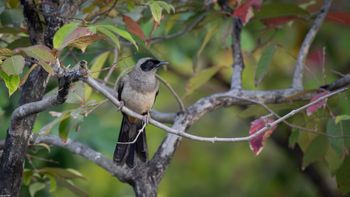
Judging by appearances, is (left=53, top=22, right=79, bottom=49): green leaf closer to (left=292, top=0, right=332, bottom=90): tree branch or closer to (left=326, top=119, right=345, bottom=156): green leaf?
(left=326, top=119, right=345, bottom=156): green leaf

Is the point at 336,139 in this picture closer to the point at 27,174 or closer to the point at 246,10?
the point at 246,10

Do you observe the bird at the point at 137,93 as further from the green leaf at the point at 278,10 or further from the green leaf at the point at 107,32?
the green leaf at the point at 107,32

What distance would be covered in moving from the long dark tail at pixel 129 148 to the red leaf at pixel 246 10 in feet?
2.90

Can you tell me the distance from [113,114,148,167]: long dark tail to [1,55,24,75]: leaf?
134 cm

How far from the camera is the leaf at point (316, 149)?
402cm

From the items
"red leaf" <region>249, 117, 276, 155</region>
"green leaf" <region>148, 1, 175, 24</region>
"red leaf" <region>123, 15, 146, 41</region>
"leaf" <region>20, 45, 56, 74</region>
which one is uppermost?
"leaf" <region>20, 45, 56, 74</region>

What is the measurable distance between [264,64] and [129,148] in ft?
3.03

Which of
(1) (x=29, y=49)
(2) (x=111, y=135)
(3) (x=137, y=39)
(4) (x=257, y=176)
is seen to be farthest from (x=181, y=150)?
(1) (x=29, y=49)

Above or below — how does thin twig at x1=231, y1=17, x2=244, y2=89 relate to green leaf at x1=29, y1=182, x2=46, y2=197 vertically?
above

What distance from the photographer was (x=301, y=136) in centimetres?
413

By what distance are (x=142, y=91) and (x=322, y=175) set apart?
3.00 meters

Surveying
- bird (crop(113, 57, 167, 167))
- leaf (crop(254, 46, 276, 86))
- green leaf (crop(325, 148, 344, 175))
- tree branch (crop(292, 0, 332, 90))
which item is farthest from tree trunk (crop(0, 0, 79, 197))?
green leaf (crop(325, 148, 344, 175))

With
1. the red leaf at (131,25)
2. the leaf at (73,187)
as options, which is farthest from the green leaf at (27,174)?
the red leaf at (131,25)

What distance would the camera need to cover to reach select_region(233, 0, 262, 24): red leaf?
4.11m
